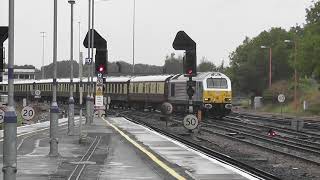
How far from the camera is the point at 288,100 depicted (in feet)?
251

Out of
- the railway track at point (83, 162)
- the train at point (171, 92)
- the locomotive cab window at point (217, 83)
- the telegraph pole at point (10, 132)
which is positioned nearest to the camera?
the telegraph pole at point (10, 132)

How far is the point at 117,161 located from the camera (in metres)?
17.8

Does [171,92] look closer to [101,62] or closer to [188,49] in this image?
[101,62]

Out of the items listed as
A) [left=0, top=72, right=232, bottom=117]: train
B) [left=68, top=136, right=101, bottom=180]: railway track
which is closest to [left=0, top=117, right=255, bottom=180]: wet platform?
[left=68, top=136, right=101, bottom=180]: railway track

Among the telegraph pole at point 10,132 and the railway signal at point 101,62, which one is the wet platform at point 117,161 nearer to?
the telegraph pole at point 10,132

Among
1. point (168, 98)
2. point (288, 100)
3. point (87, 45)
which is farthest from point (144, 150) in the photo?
point (288, 100)

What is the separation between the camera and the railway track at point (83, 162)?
576 inches

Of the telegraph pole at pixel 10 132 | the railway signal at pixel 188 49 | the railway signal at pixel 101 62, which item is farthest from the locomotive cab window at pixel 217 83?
the telegraph pole at pixel 10 132

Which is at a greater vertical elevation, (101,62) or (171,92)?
(101,62)

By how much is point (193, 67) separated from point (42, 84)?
224 ft

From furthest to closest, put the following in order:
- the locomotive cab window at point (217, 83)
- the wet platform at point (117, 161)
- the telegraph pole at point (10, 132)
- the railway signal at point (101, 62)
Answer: the locomotive cab window at point (217, 83) → the railway signal at point (101, 62) → the wet platform at point (117, 161) → the telegraph pole at point (10, 132)

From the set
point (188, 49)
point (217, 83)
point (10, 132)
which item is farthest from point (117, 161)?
point (217, 83)

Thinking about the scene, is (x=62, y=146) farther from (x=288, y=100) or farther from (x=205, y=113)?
(x=288, y=100)

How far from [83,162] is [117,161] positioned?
0.92m
